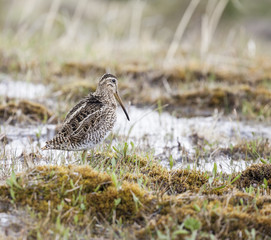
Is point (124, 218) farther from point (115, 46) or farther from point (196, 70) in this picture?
point (115, 46)

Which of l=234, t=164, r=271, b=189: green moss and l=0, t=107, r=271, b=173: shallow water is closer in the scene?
l=234, t=164, r=271, b=189: green moss

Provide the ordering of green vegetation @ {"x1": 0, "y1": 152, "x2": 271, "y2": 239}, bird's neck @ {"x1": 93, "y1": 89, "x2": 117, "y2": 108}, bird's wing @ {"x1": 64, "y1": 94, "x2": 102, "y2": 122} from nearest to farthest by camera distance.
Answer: green vegetation @ {"x1": 0, "y1": 152, "x2": 271, "y2": 239}
bird's wing @ {"x1": 64, "y1": 94, "x2": 102, "y2": 122}
bird's neck @ {"x1": 93, "y1": 89, "x2": 117, "y2": 108}

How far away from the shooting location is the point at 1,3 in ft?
79.5

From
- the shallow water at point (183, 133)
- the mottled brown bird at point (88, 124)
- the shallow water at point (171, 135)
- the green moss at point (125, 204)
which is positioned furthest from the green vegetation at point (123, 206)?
the shallow water at point (183, 133)

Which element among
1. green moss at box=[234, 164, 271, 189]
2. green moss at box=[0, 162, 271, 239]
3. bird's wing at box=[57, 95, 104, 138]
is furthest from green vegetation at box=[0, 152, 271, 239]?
bird's wing at box=[57, 95, 104, 138]

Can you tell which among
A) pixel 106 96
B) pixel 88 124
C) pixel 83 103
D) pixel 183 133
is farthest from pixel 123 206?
pixel 183 133

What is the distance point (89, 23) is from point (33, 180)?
1820cm

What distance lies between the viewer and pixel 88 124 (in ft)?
16.6

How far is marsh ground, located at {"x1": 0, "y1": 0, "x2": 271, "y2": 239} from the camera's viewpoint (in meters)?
3.72

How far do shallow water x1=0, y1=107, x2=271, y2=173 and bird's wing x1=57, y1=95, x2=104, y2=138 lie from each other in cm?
45

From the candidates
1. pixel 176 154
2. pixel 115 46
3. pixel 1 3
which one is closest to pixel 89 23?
pixel 1 3

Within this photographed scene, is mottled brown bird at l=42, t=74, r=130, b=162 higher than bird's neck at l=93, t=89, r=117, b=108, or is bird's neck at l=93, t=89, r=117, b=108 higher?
bird's neck at l=93, t=89, r=117, b=108

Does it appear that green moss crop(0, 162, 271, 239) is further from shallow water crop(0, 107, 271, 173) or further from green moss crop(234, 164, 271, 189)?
shallow water crop(0, 107, 271, 173)

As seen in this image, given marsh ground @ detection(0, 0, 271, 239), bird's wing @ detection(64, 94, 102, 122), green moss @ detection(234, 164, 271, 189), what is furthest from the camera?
bird's wing @ detection(64, 94, 102, 122)
